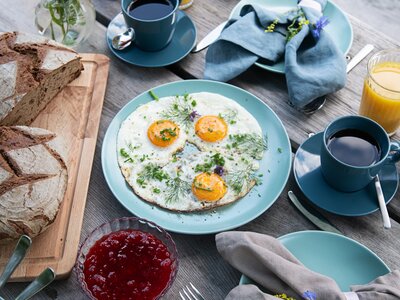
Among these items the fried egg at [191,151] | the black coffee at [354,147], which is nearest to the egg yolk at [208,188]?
the fried egg at [191,151]

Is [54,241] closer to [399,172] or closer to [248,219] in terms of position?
[248,219]

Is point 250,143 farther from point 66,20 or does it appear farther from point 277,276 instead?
point 66,20

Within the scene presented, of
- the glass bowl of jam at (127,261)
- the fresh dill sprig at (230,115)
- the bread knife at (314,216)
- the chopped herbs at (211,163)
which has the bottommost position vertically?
the glass bowl of jam at (127,261)

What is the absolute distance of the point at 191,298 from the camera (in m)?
1.85

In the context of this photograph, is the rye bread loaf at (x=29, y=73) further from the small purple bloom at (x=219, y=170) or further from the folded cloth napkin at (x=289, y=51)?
the small purple bloom at (x=219, y=170)

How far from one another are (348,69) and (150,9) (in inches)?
39.8

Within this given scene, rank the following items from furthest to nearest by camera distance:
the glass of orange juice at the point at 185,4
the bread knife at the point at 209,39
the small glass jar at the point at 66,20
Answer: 1. the glass of orange juice at the point at 185,4
2. the bread knife at the point at 209,39
3. the small glass jar at the point at 66,20

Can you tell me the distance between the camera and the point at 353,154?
2020 millimetres

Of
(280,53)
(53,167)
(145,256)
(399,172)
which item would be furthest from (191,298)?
(280,53)

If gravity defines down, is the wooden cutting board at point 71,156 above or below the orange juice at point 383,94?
below

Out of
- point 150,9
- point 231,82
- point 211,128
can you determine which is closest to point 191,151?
point 211,128

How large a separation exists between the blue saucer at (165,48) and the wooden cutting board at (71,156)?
5.2 inches

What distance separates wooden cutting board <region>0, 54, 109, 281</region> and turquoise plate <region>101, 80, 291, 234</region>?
0.42ft

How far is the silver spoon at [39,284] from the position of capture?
5.73 ft
